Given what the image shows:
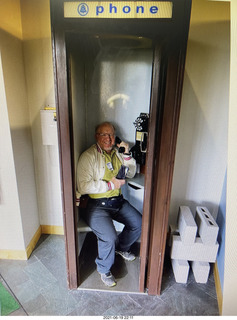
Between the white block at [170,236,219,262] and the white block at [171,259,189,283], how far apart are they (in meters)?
0.06

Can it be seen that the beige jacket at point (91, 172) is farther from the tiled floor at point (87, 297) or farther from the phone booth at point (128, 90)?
the tiled floor at point (87, 297)

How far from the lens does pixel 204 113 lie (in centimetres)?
182

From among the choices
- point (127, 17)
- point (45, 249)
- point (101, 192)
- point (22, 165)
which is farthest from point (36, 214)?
point (127, 17)

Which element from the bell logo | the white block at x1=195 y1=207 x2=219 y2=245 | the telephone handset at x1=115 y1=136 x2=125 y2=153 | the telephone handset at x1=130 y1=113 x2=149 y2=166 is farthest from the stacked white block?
the bell logo

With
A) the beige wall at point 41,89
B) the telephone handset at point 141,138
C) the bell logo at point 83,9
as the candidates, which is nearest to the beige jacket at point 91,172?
the telephone handset at point 141,138

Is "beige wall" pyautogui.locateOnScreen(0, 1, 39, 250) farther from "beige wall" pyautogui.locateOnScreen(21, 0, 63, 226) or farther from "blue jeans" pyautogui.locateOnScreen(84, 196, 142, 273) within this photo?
"blue jeans" pyautogui.locateOnScreen(84, 196, 142, 273)

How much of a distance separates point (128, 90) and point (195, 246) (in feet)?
4.90

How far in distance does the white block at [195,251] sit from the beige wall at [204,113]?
1.49ft

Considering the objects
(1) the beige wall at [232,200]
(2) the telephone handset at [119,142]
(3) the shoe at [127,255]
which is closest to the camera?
(1) the beige wall at [232,200]

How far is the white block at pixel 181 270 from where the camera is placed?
5.68ft

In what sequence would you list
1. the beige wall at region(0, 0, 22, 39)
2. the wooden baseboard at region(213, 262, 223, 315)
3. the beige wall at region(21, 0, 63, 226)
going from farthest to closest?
the beige wall at region(21, 0, 63, 226) → the wooden baseboard at region(213, 262, 223, 315) → the beige wall at region(0, 0, 22, 39)

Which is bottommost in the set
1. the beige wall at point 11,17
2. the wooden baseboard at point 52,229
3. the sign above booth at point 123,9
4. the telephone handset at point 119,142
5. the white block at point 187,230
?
the wooden baseboard at point 52,229

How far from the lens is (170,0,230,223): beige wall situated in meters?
1.63

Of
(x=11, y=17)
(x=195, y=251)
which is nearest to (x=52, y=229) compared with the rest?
(x=195, y=251)
